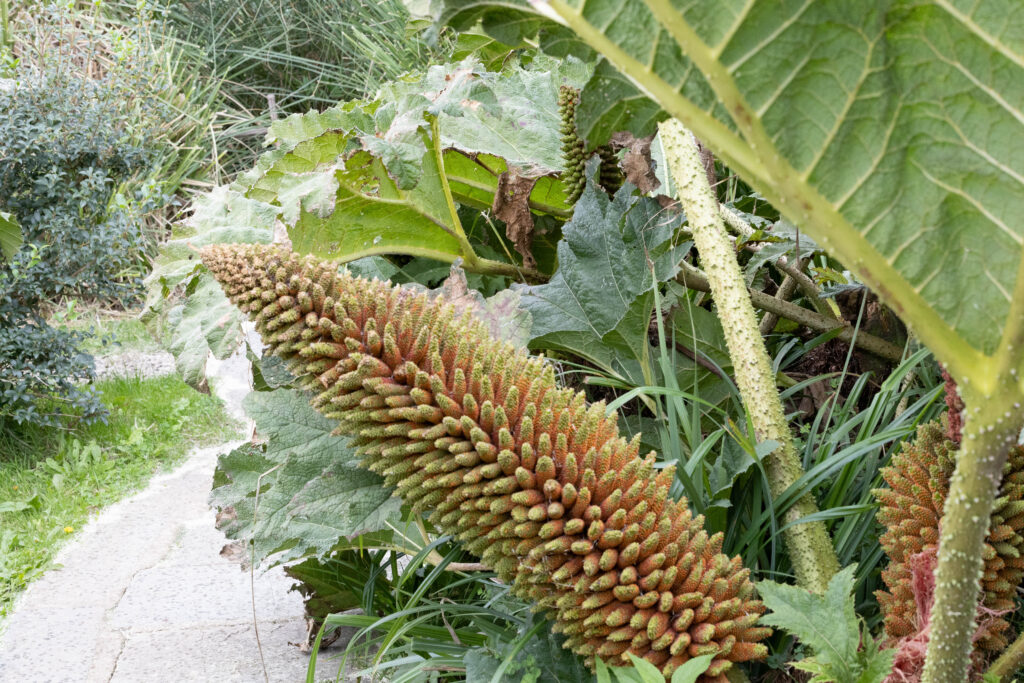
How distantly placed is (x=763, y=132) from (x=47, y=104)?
5762 mm

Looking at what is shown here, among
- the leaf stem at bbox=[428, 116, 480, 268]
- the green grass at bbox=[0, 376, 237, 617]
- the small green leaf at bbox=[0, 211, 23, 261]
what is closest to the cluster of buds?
the leaf stem at bbox=[428, 116, 480, 268]

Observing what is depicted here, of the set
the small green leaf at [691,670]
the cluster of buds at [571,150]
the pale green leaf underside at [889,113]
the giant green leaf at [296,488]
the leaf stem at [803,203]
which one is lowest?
the giant green leaf at [296,488]

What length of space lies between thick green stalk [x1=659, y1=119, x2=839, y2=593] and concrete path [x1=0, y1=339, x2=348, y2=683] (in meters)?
1.20

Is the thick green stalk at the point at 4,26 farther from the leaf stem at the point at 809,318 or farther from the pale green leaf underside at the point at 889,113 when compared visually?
the pale green leaf underside at the point at 889,113

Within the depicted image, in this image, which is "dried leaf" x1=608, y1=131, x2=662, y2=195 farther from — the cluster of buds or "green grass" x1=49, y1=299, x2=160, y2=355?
"green grass" x1=49, y1=299, x2=160, y2=355

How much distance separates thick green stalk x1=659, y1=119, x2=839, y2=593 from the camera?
1.22 m

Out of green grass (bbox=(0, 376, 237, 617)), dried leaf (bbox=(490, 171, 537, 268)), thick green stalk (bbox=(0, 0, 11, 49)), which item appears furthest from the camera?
thick green stalk (bbox=(0, 0, 11, 49))

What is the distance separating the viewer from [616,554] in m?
0.99

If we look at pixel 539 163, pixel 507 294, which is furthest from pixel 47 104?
pixel 507 294

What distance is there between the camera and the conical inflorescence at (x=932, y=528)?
948mm

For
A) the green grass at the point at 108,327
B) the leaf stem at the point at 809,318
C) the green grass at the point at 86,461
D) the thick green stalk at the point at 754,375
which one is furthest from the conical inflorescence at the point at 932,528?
the green grass at the point at 108,327

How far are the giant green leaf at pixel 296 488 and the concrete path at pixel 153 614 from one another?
64 cm

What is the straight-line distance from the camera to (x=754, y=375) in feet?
4.22

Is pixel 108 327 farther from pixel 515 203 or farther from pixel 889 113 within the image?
pixel 889 113
